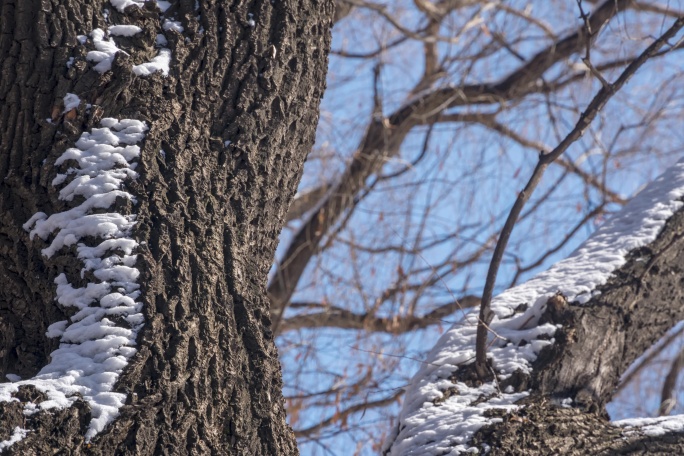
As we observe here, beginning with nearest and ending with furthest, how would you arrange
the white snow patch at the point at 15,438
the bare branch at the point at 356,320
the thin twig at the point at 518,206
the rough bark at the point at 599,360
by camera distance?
the white snow patch at the point at 15,438
the rough bark at the point at 599,360
the thin twig at the point at 518,206
the bare branch at the point at 356,320

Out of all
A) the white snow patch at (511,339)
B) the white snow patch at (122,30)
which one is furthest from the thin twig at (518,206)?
the white snow patch at (122,30)

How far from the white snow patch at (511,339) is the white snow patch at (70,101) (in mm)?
1186

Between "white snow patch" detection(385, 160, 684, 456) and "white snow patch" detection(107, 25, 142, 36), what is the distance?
1253mm

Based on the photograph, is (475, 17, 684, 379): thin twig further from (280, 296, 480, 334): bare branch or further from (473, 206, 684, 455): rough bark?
(280, 296, 480, 334): bare branch

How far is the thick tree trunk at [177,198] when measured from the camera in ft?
4.64

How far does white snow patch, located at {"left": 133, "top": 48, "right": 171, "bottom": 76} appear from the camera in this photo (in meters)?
1.67

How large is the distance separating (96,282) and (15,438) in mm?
349

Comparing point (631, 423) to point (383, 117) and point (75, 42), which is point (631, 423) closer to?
point (75, 42)

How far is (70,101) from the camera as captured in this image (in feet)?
5.32

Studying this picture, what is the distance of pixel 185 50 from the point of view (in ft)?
5.74

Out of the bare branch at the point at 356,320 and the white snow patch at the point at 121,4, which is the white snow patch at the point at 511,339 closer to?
the white snow patch at the point at 121,4

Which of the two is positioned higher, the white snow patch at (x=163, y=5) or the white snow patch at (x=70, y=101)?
the white snow patch at (x=163, y=5)

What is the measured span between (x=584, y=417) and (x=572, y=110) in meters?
3.21

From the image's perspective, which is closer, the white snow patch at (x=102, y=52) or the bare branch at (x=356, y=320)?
the white snow patch at (x=102, y=52)
